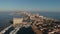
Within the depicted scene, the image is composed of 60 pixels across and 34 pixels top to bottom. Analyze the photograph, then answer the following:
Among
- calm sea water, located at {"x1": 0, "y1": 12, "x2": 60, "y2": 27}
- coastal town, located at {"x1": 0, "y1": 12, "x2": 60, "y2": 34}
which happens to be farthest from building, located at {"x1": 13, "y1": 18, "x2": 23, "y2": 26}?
calm sea water, located at {"x1": 0, "y1": 12, "x2": 60, "y2": 27}

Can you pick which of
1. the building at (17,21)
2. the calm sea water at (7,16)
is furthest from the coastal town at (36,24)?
the calm sea water at (7,16)

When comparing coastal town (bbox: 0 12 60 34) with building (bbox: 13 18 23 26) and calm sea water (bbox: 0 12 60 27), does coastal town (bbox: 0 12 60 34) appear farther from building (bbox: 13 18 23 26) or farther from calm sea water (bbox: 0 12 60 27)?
calm sea water (bbox: 0 12 60 27)

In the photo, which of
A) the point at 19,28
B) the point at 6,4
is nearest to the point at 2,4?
the point at 6,4

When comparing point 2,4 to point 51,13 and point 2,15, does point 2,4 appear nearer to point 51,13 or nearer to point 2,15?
point 2,15

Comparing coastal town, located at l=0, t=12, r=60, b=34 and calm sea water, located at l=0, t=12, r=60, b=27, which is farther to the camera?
calm sea water, located at l=0, t=12, r=60, b=27

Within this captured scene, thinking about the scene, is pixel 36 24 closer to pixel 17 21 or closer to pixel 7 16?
pixel 17 21

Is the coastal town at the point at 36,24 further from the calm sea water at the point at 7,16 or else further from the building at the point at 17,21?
the calm sea water at the point at 7,16

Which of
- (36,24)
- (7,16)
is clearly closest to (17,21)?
(7,16)

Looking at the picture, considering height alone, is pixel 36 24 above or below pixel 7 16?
below
